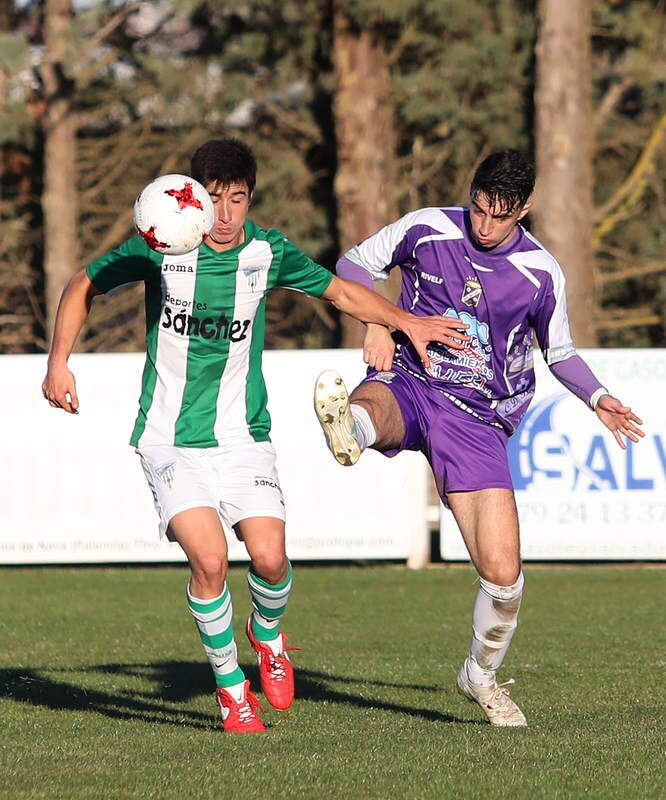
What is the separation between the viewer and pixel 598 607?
12.4m

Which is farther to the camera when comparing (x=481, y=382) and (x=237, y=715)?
(x=481, y=382)

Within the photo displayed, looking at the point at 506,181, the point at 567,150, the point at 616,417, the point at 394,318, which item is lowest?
the point at 616,417

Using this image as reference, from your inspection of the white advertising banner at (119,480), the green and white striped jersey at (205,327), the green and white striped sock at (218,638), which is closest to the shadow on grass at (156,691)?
the green and white striped sock at (218,638)

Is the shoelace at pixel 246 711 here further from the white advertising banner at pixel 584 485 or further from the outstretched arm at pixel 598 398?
the white advertising banner at pixel 584 485

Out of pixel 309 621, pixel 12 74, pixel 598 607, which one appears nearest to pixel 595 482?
pixel 598 607

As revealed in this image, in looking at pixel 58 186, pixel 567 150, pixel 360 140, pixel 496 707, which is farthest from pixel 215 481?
pixel 58 186

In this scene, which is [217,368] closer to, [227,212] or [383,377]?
[227,212]

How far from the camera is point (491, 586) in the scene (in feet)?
22.4

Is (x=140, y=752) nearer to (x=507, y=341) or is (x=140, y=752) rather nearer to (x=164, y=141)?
(x=507, y=341)

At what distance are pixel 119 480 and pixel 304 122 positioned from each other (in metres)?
→ 12.6

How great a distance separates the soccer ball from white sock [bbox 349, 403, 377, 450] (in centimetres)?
103

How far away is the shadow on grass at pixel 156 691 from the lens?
24.2 feet

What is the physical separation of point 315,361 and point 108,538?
2.61 m

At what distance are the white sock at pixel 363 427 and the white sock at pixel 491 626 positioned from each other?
0.87 meters
